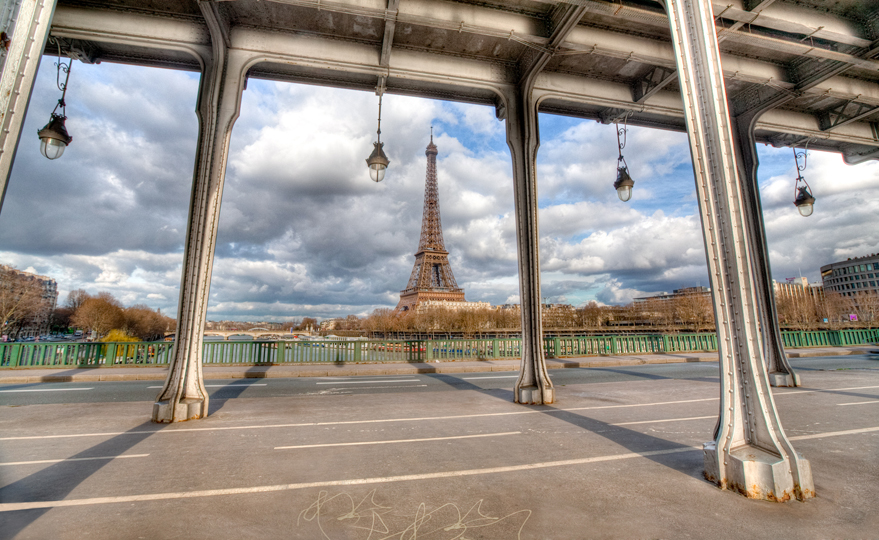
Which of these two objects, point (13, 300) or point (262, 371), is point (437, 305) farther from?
point (262, 371)

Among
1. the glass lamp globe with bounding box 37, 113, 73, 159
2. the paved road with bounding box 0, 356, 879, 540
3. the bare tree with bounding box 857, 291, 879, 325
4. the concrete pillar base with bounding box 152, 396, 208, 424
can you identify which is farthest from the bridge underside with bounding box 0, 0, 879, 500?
the bare tree with bounding box 857, 291, 879, 325

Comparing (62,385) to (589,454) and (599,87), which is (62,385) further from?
(599,87)

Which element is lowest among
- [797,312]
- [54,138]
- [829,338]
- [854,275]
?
[829,338]

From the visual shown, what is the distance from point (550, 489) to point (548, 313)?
94254mm

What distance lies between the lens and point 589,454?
184 inches

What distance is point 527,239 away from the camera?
8195mm

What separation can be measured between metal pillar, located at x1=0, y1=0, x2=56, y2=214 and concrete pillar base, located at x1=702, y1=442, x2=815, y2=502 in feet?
20.1

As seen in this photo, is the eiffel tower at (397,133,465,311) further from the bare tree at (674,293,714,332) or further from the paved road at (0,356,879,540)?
the paved road at (0,356,879,540)

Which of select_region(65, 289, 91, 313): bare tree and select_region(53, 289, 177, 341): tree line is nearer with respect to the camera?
select_region(53, 289, 177, 341): tree line

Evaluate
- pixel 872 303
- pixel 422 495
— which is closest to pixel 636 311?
pixel 872 303

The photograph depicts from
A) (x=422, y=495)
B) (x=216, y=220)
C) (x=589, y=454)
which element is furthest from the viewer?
(x=216, y=220)

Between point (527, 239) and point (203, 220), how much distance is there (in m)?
6.42

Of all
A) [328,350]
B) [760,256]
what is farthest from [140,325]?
[760,256]

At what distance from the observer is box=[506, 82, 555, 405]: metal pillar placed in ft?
25.9
